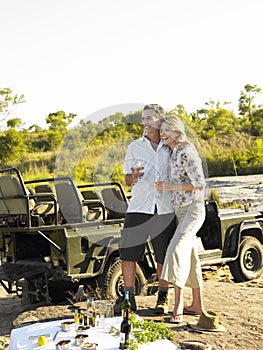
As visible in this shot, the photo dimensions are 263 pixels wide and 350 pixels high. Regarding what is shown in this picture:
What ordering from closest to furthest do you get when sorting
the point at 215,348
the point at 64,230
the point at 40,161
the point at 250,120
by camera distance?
1. the point at 215,348
2. the point at 64,230
3. the point at 40,161
4. the point at 250,120

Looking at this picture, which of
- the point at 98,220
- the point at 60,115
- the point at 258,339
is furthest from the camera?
the point at 60,115

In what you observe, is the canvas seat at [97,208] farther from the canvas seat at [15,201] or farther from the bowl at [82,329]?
the bowl at [82,329]

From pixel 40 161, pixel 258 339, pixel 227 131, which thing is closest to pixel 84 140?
pixel 258 339

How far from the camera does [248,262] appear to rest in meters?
8.87

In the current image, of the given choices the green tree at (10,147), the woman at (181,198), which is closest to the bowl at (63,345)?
the woman at (181,198)

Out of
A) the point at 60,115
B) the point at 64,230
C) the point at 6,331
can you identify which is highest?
the point at 60,115

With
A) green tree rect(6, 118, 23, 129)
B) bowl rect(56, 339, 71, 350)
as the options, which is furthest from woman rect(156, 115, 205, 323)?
green tree rect(6, 118, 23, 129)

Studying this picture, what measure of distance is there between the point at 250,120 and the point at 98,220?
38.7m

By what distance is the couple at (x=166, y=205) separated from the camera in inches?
225

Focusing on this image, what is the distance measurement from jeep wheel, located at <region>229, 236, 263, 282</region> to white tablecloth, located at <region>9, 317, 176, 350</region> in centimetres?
376

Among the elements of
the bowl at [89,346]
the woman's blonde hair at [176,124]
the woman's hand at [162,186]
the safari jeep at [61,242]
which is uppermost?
the woman's blonde hair at [176,124]

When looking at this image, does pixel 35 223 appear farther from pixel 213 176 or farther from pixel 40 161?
pixel 40 161

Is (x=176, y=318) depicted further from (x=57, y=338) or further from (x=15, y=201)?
(x=15, y=201)

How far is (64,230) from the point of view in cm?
696
